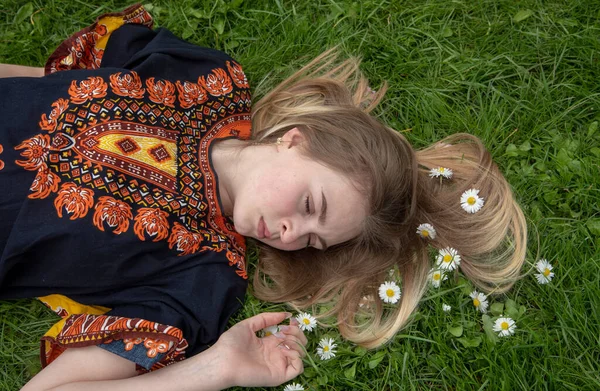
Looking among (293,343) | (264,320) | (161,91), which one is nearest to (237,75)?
(161,91)

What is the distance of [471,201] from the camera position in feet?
10.3

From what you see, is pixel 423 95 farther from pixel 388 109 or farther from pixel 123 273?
pixel 123 273

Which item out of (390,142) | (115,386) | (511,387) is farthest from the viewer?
(390,142)

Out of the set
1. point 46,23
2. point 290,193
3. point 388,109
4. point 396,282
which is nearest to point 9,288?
point 290,193

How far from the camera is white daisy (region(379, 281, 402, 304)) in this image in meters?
3.00

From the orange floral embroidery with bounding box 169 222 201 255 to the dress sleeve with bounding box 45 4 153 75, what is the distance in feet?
3.36

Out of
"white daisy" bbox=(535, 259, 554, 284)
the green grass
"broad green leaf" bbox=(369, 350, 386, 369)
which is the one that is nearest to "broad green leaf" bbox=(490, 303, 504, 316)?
the green grass

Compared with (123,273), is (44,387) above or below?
below

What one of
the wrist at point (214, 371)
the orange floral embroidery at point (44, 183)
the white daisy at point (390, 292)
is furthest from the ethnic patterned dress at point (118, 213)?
the white daisy at point (390, 292)

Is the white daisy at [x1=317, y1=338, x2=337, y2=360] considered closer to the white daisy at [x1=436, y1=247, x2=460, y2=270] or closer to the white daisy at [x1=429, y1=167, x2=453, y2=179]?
the white daisy at [x1=436, y1=247, x2=460, y2=270]

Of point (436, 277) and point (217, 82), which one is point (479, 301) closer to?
point (436, 277)

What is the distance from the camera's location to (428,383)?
294 centimetres

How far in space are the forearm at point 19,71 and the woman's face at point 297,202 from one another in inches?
53.3

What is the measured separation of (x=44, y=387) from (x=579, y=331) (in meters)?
2.38
